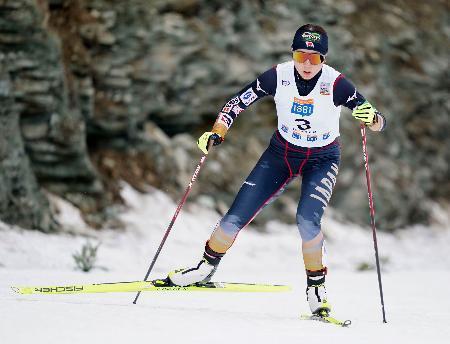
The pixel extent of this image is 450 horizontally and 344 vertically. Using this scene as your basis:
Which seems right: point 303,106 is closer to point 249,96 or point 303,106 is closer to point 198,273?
point 249,96

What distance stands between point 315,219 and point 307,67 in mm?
1324

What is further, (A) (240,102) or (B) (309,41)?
(A) (240,102)

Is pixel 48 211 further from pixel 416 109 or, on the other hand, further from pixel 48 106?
pixel 416 109

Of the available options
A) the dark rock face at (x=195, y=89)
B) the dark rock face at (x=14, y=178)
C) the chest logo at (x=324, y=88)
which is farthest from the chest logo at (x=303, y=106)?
the dark rock face at (x=195, y=89)

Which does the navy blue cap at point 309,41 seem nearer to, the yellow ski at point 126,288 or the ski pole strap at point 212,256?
the ski pole strap at point 212,256

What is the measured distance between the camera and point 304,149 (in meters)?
6.88

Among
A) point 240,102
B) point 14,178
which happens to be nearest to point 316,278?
point 240,102

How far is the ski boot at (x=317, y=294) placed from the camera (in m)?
6.62

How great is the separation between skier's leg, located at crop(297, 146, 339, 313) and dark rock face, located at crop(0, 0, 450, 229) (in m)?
5.77

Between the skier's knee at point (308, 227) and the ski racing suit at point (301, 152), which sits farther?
the ski racing suit at point (301, 152)

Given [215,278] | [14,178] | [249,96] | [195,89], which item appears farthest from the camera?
[195,89]

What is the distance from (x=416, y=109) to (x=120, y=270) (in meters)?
10.9

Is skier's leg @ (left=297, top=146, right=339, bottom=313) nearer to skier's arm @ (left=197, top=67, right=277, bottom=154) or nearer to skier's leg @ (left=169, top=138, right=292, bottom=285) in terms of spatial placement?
skier's leg @ (left=169, top=138, right=292, bottom=285)

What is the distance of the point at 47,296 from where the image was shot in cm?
661
